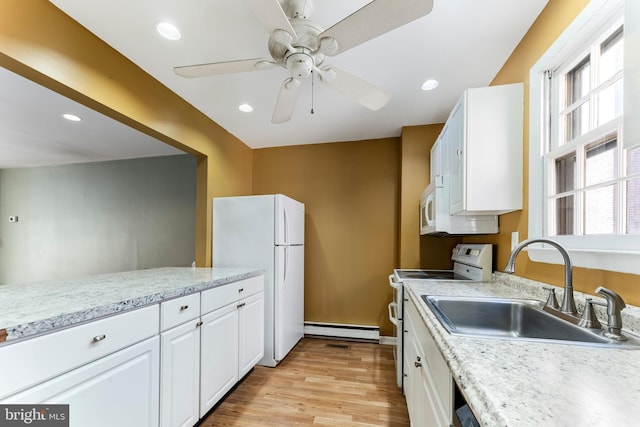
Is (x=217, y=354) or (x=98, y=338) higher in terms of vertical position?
(x=98, y=338)

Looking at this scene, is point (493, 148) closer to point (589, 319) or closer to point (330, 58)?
point (589, 319)

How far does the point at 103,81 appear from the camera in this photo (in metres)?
1.73

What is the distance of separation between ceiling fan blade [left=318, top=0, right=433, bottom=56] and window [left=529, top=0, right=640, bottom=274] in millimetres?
676

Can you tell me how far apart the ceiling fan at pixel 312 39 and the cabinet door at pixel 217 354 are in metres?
1.55

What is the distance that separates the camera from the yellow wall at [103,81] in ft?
4.40

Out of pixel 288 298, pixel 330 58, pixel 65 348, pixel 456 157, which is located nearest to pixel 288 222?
pixel 288 298

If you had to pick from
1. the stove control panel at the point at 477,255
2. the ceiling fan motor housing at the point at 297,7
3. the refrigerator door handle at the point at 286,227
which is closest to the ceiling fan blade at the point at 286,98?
the ceiling fan motor housing at the point at 297,7

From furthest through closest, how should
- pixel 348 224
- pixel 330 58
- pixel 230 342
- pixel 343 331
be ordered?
pixel 348 224 → pixel 343 331 → pixel 230 342 → pixel 330 58

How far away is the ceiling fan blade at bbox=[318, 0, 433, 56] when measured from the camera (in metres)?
1.02

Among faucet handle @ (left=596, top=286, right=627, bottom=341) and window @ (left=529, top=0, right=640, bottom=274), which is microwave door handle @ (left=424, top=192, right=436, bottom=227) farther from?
faucet handle @ (left=596, top=286, right=627, bottom=341)

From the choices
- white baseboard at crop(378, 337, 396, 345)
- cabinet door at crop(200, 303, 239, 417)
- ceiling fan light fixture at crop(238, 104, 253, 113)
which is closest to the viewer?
cabinet door at crop(200, 303, 239, 417)

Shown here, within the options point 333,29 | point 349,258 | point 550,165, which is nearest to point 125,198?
point 349,258

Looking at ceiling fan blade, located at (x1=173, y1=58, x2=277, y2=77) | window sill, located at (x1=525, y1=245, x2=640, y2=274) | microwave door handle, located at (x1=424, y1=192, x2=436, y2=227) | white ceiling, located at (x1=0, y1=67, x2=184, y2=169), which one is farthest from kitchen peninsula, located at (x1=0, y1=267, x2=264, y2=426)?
window sill, located at (x1=525, y1=245, x2=640, y2=274)

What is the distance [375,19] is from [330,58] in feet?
3.03
